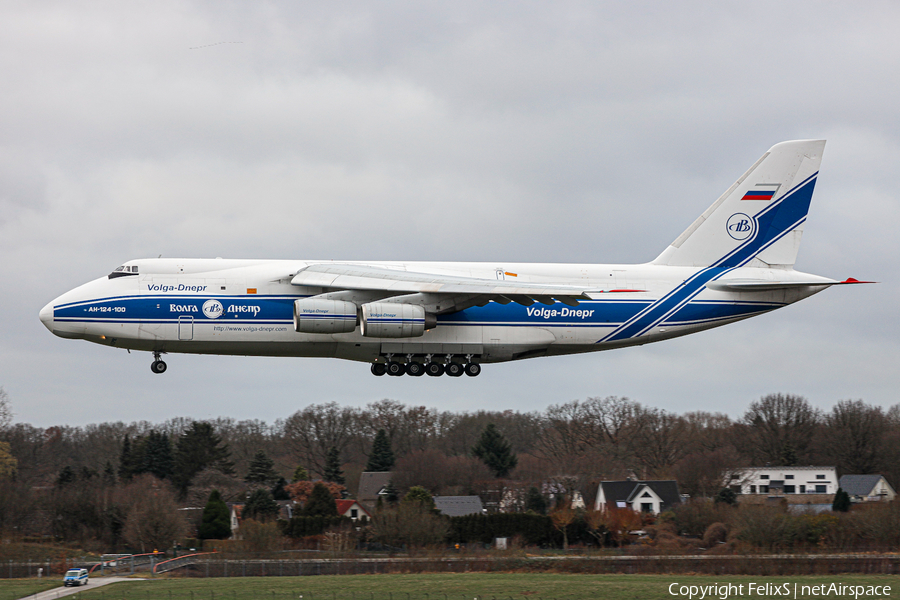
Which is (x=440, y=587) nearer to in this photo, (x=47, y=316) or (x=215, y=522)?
(x=47, y=316)

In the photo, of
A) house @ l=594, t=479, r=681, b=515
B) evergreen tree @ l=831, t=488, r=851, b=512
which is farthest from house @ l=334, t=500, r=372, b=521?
evergreen tree @ l=831, t=488, r=851, b=512

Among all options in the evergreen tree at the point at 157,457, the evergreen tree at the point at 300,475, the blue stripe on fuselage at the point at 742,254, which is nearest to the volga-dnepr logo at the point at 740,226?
the blue stripe on fuselage at the point at 742,254

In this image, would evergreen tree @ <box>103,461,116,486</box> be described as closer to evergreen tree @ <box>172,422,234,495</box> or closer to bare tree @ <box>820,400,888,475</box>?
evergreen tree @ <box>172,422,234,495</box>

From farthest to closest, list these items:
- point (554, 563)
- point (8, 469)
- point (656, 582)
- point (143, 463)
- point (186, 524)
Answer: point (143, 463) < point (8, 469) < point (186, 524) < point (554, 563) < point (656, 582)

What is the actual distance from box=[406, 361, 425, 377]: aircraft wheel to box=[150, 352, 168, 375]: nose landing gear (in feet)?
21.3

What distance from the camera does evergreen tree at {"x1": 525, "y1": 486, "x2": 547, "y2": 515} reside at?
52.1 metres

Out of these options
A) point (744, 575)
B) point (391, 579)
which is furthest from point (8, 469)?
point (744, 575)

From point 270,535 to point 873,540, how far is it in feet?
84.1

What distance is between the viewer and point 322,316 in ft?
79.6

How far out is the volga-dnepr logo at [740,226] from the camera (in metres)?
29.4

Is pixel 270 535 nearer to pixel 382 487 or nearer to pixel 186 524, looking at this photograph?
pixel 186 524

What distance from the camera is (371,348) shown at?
84.8 ft

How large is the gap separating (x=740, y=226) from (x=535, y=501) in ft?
88.9

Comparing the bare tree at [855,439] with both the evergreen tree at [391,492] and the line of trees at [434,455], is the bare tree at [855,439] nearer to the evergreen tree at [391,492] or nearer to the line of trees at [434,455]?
the line of trees at [434,455]
